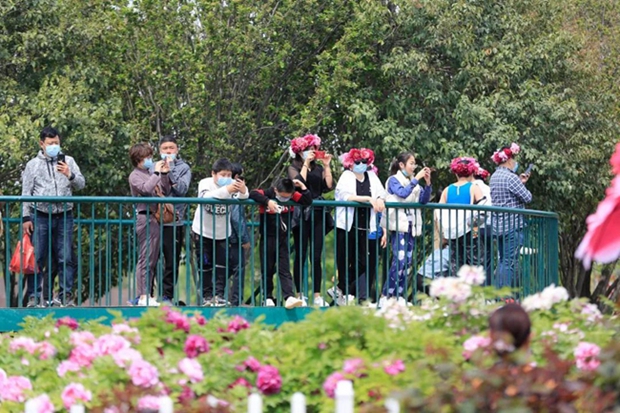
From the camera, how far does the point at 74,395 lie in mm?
6633

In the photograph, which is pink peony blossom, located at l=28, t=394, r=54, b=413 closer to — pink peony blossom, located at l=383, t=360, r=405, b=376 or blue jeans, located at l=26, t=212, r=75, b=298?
pink peony blossom, located at l=383, t=360, r=405, b=376

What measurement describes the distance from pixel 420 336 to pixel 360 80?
18523 millimetres

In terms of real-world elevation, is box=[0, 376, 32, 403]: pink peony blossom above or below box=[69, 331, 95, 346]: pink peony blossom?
below

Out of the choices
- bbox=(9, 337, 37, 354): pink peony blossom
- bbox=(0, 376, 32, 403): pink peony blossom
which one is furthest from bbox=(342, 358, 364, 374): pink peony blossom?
bbox=(9, 337, 37, 354): pink peony blossom

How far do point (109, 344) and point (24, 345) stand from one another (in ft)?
2.55

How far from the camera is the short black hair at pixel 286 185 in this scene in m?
13.0

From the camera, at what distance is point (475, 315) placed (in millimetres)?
7129

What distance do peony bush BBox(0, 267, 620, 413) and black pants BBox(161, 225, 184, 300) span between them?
5.42 m

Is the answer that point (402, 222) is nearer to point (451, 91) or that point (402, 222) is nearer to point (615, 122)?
point (451, 91)

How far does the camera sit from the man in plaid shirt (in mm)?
14492

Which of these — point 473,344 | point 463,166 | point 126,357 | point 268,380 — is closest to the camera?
point 473,344

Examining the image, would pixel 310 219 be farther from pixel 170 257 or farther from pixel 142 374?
pixel 142 374

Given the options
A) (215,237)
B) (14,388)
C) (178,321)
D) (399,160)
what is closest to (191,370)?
(178,321)

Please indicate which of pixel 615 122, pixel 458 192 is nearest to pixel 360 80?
pixel 615 122
